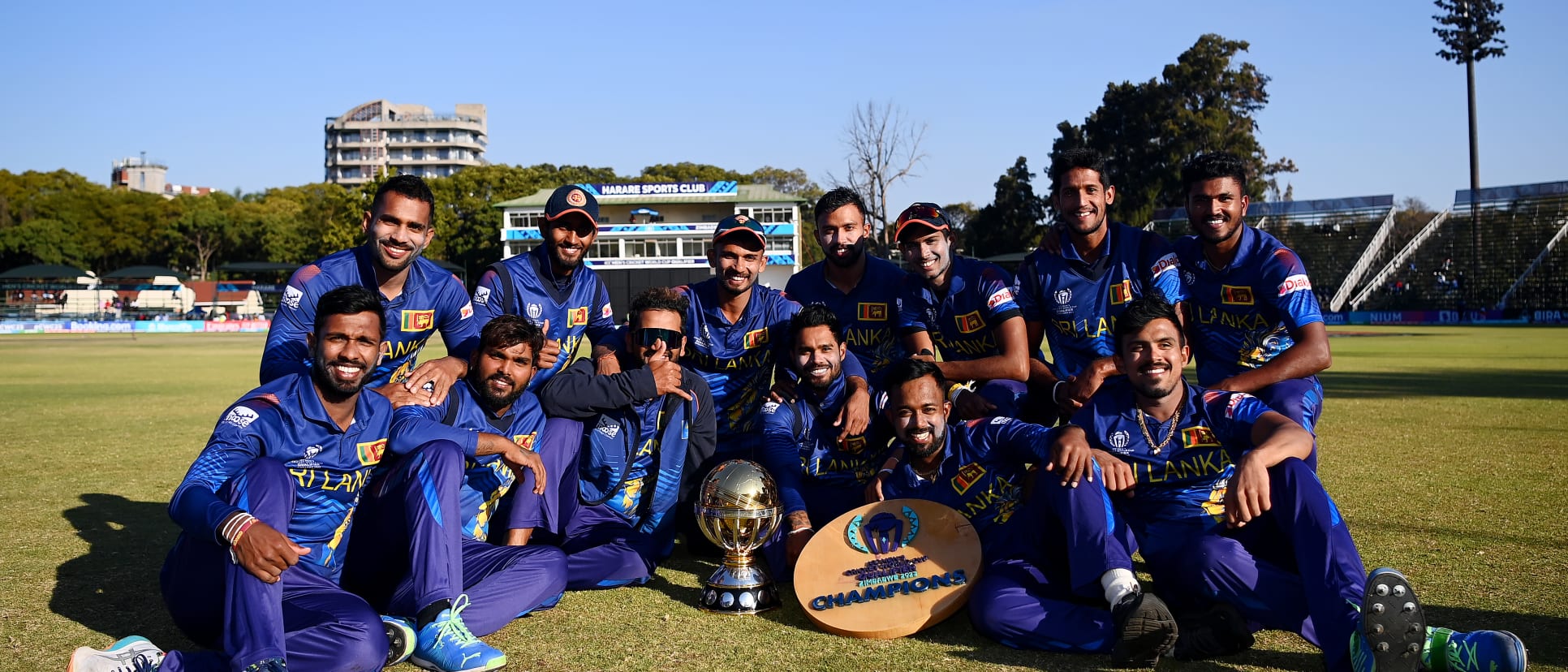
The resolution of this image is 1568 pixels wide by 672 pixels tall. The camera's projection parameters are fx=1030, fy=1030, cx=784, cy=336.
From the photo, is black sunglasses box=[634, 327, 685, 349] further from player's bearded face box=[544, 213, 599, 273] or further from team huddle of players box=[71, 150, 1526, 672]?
player's bearded face box=[544, 213, 599, 273]

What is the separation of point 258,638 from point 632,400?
7.24 feet

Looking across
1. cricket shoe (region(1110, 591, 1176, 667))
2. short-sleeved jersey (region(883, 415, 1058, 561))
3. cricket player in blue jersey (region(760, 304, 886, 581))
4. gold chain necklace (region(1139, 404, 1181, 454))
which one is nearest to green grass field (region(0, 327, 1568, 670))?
cricket shoe (region(1110, 591, 1176, 667))

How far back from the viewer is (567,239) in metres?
5.85

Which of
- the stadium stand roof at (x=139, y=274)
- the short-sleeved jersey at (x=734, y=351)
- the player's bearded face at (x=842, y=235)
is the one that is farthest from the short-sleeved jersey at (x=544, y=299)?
the stadium stand roof at (x=139, y=274)

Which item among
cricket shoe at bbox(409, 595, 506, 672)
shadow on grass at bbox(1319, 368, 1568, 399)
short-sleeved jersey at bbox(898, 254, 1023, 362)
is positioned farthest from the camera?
shadow on grass at bbox(1319, 368, 1568, 399)

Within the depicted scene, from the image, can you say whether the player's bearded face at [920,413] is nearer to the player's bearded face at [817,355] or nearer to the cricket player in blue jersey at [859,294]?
the player's bearded face at [817,355]

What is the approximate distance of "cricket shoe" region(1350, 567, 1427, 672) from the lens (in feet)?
10.4

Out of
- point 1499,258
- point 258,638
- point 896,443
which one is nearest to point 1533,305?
point 1499,258

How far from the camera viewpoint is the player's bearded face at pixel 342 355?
13.0 ft

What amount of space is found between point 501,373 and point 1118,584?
296 cm

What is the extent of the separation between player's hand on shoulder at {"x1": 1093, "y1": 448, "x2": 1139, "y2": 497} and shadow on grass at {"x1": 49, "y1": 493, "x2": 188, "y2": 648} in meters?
3.70

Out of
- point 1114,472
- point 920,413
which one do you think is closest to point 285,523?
point 920,413

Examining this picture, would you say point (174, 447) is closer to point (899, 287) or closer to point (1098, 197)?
point (899, 287)

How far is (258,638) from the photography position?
10.9ft
